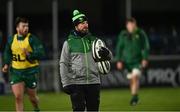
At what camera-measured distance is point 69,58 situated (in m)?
11.5

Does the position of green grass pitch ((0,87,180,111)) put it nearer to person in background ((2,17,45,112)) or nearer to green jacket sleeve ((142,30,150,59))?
green jacket sleeve ((142,30,150,59))

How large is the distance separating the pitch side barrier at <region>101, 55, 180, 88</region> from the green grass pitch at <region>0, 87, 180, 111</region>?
51 cm

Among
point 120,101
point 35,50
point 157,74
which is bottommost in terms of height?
point 120,101

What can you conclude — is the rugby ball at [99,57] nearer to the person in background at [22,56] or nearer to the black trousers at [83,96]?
the black trousers at [83,96]

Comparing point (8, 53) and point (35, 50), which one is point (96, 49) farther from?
point (8, 53)

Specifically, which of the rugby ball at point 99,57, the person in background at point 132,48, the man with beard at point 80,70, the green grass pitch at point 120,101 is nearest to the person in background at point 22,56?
the green grass pitch at point 120,101

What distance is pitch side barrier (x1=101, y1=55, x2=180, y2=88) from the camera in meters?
24.5

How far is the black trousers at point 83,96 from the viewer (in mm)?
11398

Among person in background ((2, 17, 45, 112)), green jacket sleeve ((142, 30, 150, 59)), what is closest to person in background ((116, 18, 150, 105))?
green jacket sleeve ((142, 30, 150, 59))

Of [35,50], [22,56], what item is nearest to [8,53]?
[22,56]

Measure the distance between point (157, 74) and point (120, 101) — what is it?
5.36 metres

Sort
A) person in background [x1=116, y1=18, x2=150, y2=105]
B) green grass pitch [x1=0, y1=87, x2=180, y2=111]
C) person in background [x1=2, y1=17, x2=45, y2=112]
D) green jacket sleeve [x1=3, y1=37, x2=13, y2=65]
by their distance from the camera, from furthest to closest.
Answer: person in background [x1=116, y1=18, x2=150, y2=105], green grass pitch [x1=0, y1=87, x2=180, y2=111], green jacket sleeve [x1=3, y1=37, x2=13, y2=65], person in background [x1=2, y1=17, x2=45, y2=112]

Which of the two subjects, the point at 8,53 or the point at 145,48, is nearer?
the point at 8,53

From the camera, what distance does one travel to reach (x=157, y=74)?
2473 cm
